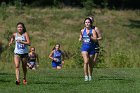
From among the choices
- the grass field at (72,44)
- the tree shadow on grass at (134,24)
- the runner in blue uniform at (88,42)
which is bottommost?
the tree shadow on grass at (134,24)

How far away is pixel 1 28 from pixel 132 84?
1207 inches

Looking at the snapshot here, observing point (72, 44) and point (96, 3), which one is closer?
point (72, 44)

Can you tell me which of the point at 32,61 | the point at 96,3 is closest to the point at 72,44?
the point at 32,61

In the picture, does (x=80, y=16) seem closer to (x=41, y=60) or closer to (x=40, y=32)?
(x=40, y=32)

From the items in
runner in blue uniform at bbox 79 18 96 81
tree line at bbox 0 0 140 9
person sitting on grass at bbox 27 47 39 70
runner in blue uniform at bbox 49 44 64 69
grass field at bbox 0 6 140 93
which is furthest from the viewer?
tree line at bbox 0 0 140 9

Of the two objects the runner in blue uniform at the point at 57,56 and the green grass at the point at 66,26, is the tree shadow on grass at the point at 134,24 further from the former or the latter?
the runner in blue uniform at the point at 57,56

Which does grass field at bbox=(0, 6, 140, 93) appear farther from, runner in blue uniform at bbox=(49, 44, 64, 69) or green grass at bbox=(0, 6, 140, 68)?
runner in blue uniform at bbox=(49, 44, 64, 69)

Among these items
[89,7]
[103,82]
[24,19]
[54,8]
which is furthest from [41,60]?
[54,8]

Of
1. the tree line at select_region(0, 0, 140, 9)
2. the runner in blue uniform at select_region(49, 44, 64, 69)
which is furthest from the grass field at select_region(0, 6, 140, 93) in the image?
the tree line at select_region(0, 0, 140, 9)

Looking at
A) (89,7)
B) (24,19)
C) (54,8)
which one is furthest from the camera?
(54,8)

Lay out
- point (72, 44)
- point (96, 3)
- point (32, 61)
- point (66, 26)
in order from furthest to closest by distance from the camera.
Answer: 1. point (96, 3)
2. point (66, 26)
3. point (72, 44)
4. point (32, 61)

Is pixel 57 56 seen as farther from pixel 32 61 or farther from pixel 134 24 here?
pixel 134 24

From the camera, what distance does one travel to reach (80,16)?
52.6m

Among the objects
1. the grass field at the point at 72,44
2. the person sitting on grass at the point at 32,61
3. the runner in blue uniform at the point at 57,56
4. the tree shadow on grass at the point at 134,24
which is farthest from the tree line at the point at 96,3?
the person sitting on grass at the point at 32,61
